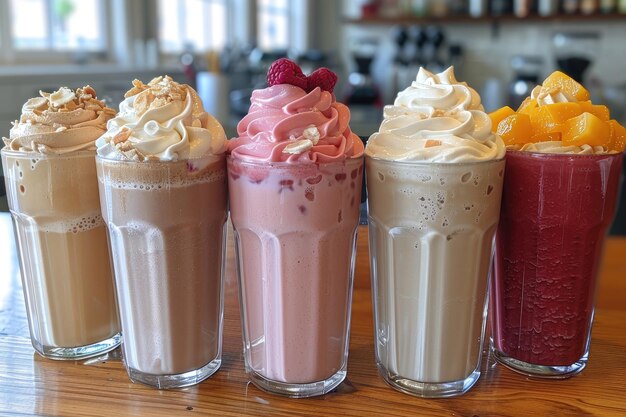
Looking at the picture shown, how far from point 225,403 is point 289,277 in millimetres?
153

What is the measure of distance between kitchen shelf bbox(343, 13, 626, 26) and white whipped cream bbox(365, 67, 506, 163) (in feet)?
12.6

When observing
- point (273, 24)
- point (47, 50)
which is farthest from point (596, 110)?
point (273, 24)

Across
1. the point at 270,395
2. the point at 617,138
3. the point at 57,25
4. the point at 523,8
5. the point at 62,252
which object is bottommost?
the point at 270,395

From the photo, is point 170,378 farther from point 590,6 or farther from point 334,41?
point 334,41

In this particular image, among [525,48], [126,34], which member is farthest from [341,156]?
[525,48]

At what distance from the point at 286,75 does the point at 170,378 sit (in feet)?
1.17

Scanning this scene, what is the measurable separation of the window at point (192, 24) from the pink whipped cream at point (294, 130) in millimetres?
2988

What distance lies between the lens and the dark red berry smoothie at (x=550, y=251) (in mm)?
670

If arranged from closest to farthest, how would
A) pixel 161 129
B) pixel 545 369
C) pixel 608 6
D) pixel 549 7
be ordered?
1. pixel 161 129
2. pixel 545 369
3. pixel 608 6
4. pixel 549 7

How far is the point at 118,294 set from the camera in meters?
0.71

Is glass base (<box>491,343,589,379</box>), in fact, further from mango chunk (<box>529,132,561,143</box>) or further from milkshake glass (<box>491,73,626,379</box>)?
mango chunk (<box>529,132,561,143</box>)

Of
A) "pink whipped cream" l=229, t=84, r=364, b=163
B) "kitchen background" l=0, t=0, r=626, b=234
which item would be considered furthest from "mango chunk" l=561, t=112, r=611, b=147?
"kitchen background" l=0, t=0, r=626, b=234

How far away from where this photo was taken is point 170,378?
2.34 ft

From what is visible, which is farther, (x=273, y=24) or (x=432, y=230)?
(x=273, y=24)
